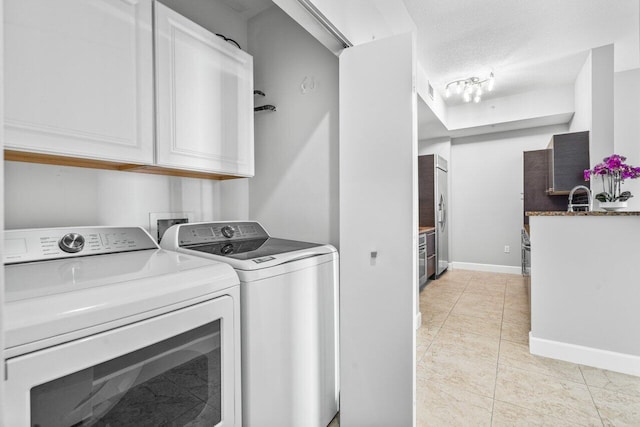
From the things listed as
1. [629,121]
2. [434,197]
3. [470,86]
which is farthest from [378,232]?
[629,121]

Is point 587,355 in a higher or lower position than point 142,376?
lower

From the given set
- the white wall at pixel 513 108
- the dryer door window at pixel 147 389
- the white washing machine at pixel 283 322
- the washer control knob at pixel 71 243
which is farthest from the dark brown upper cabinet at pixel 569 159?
the washer control knob at pixel 71 243

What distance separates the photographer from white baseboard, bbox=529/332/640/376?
6.75 ft

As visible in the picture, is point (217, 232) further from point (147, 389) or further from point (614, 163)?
point (614, 163)

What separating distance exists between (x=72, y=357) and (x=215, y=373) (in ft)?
1.52

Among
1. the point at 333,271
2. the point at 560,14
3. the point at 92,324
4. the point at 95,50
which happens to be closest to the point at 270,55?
the point at 95,50

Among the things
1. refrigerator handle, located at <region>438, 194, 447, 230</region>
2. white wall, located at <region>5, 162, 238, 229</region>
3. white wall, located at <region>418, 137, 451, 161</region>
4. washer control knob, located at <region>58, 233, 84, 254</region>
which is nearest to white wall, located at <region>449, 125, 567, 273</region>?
white wall, located at <region>418, 137, 451, 161</region>

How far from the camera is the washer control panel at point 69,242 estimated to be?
45.2 inches

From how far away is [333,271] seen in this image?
1645 millimetres

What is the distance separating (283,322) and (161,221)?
0.99m

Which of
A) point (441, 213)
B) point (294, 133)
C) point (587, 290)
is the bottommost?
point (587, 290)

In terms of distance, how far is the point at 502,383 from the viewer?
1.97 metres

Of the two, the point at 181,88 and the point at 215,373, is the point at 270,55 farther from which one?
the point at 215,373

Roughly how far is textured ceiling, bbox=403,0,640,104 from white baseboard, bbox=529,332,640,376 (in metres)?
2.65
